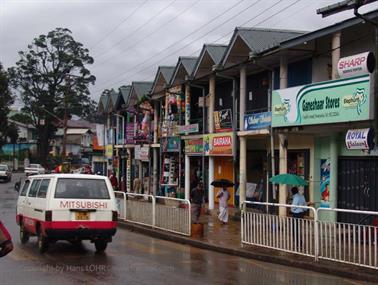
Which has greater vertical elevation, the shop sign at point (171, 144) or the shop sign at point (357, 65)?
the shop sign at point (357, 65)

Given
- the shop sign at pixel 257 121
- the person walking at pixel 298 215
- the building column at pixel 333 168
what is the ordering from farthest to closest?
the shop sign at pixel 257 121 < the building column at pixel 333 168 < the person walking at pixel 298 215

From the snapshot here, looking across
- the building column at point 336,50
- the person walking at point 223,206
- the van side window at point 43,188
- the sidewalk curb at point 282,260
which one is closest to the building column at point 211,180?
the person walking at point 223,206

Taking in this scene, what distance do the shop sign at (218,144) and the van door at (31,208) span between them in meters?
10.6

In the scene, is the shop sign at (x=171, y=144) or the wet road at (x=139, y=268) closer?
the wet road at (x=139, y=268)

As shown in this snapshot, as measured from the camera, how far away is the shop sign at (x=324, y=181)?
19016 mm

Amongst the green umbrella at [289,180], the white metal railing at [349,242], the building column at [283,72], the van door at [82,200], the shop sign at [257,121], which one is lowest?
the white metal railing at [349,242]

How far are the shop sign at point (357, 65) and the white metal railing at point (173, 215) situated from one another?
5548 millimetres

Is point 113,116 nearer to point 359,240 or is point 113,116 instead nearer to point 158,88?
point 158,88

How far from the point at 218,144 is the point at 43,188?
39.5ft

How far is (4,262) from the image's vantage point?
11477 millimetres

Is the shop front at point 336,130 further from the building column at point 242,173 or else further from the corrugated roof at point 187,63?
Result: the corrugated roof at point 187,63

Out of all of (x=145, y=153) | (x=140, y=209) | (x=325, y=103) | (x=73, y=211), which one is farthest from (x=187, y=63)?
(x=73, y=211)

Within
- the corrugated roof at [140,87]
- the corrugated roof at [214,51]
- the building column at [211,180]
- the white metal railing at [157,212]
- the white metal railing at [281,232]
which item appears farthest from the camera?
the corrugated roof at [140,87]

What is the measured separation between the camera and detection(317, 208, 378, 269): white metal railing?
1051cm
